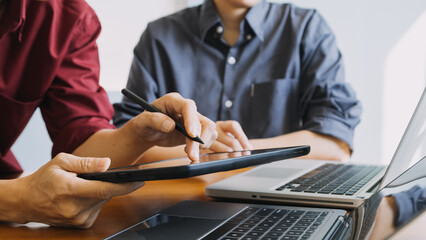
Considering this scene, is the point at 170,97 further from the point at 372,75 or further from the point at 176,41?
the point at 372,75

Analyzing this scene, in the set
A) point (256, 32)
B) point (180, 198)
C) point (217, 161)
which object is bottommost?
point (180, 198)

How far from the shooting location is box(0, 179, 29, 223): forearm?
0.56m

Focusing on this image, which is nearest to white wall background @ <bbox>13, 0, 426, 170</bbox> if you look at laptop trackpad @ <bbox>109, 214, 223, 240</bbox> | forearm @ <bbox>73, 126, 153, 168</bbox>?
forearm @ <bbox>73, 126, 153, 168</bbox>

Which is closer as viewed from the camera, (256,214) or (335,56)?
(256,214)

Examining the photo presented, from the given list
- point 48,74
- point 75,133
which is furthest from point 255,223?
point 48,74

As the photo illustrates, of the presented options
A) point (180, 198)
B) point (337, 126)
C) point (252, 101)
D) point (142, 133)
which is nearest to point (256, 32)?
point (252, 101)

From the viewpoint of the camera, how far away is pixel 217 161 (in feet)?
1.62

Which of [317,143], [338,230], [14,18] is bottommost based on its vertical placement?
[317,143]

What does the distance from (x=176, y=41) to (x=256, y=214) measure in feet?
3.31

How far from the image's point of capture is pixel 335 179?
0.72 meters

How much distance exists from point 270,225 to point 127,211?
0.22m

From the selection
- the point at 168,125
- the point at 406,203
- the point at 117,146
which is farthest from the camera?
the point at 117,146

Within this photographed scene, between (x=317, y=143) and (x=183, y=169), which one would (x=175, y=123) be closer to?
(x=183, y=169)

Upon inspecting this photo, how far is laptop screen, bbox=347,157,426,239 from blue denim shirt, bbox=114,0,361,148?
1020 mm
